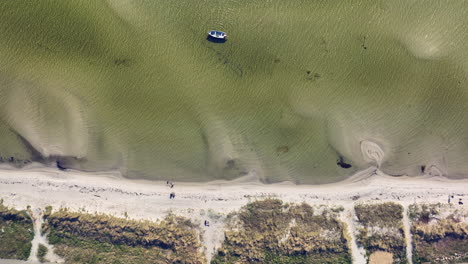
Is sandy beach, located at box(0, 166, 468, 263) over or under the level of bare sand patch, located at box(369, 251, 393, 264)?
over

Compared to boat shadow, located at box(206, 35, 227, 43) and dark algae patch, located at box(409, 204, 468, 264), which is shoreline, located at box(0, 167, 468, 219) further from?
boat shadow, located at box(206, 35, 227, 43)

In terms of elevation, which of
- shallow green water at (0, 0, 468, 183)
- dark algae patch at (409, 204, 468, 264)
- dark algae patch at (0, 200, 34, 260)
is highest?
shallow green water at (0, 0, 468, 183)

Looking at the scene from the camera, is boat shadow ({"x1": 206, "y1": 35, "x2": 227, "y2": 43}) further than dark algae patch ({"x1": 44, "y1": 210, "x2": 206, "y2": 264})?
Yes

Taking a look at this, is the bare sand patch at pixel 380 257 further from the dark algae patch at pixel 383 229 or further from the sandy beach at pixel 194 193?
the sandy beach at pixel 194 193

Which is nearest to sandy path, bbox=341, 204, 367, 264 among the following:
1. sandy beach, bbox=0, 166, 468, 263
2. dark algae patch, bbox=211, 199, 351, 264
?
sandy beach, bbox=0, 166, 468, 263

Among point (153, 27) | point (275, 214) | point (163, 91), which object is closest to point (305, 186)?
point (275, 214)
